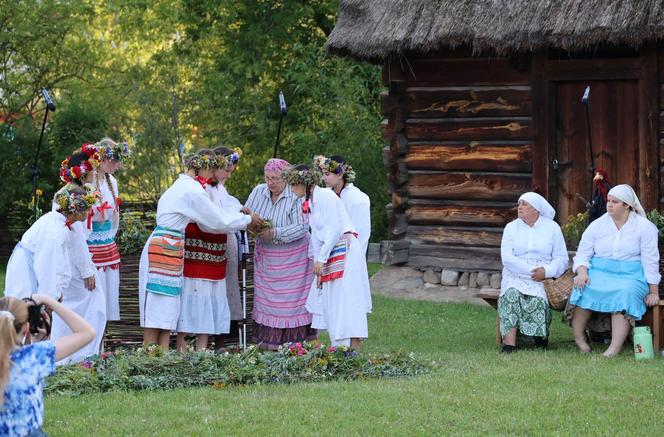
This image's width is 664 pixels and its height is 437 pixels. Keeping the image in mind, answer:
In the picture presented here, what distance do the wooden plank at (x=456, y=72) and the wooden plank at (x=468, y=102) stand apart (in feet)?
0.29

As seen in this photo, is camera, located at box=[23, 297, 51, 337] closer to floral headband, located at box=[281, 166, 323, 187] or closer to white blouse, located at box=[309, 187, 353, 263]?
white blouse, located at box=[309, 187, 353, 263]

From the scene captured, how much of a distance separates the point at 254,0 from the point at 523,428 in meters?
15.5

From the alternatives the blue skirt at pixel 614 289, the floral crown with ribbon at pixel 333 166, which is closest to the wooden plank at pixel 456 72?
the floral crown with ribbon at pixel 333 166

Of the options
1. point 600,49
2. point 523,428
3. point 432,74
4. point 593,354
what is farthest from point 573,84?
point 523,428

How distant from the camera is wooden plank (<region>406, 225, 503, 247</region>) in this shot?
1510cm

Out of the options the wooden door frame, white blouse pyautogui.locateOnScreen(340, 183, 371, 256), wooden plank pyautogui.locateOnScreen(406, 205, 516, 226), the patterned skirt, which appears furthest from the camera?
wooden plank pyautogui.locateOnScreen(406, 205, 516, 226)

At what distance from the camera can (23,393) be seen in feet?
18.3

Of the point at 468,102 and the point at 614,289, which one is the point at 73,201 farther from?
the point at 468,102

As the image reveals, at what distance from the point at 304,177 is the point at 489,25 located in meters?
4.41

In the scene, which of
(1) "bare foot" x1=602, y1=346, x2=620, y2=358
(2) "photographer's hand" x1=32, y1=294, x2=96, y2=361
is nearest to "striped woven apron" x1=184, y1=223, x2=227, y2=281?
(1) "bare foot" x1=602, y1=346, x2=620, y2=358

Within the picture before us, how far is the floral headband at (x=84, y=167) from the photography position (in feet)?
33.4

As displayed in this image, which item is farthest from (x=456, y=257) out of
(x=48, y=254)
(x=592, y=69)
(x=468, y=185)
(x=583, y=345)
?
(x=48, y=254)

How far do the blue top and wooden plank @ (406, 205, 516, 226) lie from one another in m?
9.87

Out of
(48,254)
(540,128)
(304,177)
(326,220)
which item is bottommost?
(48,254)
